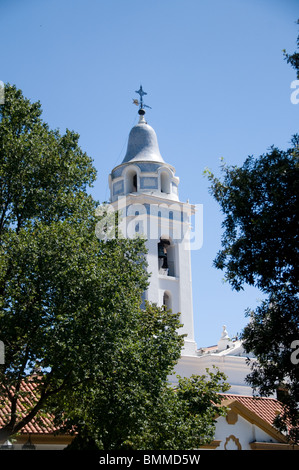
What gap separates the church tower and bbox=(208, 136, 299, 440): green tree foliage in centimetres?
1814

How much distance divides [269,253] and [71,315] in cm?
490

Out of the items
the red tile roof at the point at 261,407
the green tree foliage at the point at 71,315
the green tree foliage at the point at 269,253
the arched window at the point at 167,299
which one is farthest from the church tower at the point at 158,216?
the green tree foliage at the point at 269,253

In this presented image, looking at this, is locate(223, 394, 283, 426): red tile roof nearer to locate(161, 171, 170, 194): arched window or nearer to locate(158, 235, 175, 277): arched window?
locate(158, 235, 175, 277): arched window

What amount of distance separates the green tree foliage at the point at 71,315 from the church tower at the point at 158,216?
14574mm

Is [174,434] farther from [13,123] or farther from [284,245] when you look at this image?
[13,123]

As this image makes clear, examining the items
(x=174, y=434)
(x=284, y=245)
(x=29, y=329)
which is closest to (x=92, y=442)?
(x=174, y=434)

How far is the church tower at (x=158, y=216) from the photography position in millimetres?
33375

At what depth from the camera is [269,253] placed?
1380cm

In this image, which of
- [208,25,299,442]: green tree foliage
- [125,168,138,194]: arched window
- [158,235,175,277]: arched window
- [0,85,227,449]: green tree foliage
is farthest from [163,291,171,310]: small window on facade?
[208,25,299,442]: green tree foliage

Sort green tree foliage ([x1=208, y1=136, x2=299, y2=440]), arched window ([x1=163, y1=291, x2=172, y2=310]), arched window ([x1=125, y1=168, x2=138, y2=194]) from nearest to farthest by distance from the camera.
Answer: green tree foliage ([x1=208, y1=136, x2=299, y2=440])
arched window ([x1=163, y1=291, x2=172, y2=310])
arched window ([x1=125, y1=168, x2=138, y2=194])

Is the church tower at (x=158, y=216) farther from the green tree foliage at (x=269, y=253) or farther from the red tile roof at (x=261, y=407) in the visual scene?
the green tree foliage at (x=269, y=253)

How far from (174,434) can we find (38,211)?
6.89 m

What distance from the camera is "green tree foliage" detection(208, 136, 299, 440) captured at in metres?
13.6

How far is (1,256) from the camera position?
1579 centimetres
